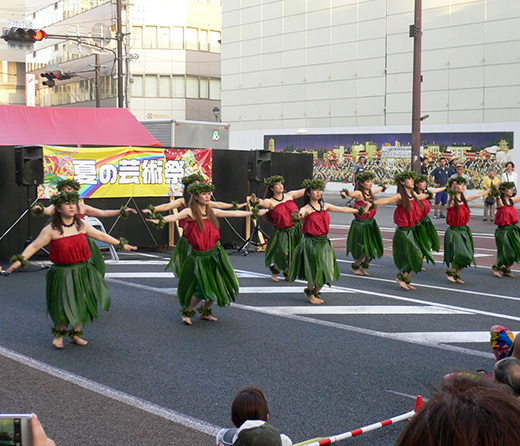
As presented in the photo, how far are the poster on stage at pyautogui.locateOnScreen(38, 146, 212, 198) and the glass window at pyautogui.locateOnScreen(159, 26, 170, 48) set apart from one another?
4096 cm

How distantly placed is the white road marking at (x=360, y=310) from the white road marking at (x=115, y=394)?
3.46 m

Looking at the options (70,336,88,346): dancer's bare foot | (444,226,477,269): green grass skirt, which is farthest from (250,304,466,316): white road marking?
(70,336,88,346): dancer's bare foot

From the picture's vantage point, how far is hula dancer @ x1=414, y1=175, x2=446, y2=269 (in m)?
11.6

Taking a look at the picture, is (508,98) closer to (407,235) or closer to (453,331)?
(407,235)

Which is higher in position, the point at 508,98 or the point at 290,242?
the point at 508,98

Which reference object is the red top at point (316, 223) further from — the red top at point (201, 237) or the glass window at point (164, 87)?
the glass window at point (164, 87)

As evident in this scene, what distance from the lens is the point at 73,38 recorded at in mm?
25906

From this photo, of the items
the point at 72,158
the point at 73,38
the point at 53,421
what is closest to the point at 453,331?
the point at 53,421

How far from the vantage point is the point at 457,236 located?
11742 millimetres

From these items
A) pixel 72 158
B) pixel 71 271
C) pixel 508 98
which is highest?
pixel 508 98

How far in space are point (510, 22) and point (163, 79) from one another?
103 feet

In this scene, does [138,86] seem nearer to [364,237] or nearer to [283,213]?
[364,237]

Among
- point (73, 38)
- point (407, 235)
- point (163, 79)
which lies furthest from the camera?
point (163, 79)

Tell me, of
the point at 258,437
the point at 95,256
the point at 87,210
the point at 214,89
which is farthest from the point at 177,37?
the point at 258,437
